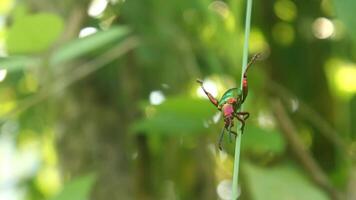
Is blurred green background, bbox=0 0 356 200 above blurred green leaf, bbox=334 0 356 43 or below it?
below

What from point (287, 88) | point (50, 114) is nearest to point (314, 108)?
point (287, 88)

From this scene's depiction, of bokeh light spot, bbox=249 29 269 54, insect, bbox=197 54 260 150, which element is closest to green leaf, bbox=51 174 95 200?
insect, bbox=197 54 260 150

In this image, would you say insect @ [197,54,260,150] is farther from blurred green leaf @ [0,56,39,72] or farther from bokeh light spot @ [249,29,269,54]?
bokeh light spot @ [249,29,269,54]

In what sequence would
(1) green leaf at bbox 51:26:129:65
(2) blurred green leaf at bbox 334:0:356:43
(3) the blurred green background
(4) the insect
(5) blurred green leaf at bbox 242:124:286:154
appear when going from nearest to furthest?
(4) the insect, (2) blurred green leaf at bbox 334:0:356:43, (1) green leaf at bbox 51:26:129:65, (5) blurred green leaf at bbox 242:124:286:154, (3) the blurred green background

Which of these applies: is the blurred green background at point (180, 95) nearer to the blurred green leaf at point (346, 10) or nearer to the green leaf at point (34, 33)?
the green leaf at point (34, 33)

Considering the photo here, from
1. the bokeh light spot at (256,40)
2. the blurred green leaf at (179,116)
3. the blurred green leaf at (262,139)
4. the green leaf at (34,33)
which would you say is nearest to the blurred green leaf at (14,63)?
the green leaf at (34,33)

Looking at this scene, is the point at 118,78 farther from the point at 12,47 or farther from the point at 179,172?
the point at 12,47

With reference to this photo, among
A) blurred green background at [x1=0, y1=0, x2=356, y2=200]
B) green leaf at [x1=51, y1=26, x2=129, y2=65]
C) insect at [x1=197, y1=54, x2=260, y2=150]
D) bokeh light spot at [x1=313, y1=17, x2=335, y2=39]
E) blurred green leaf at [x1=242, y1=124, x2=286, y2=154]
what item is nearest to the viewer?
insect at [x1=197, y1=54, x2=260, y2=150]
